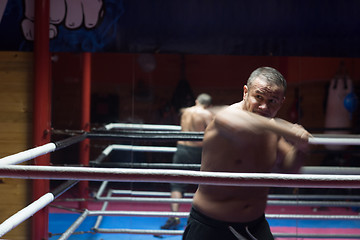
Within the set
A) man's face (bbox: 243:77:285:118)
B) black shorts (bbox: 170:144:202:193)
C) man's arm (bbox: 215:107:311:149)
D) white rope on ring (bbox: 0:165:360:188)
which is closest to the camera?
white rope on ring (bbox: 0:165:360:188)

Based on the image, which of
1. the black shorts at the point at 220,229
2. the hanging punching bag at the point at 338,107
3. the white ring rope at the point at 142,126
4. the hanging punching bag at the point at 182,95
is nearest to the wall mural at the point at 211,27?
the hanging punching bag at the point at 182,95

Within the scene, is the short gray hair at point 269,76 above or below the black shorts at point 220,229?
above

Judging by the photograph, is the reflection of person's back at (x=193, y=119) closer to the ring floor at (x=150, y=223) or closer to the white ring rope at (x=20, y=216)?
the ring floor at (x=150, y=223)

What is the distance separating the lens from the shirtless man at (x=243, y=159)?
1755 mm

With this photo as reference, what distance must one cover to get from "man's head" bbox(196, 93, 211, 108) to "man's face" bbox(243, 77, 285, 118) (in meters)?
2.21

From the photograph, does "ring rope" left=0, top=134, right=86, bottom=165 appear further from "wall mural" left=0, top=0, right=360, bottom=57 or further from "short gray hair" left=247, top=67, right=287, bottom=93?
"wall mural" left=0, top=0, right=360, bottom=57

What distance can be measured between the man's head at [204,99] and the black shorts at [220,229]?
2142 millimetres

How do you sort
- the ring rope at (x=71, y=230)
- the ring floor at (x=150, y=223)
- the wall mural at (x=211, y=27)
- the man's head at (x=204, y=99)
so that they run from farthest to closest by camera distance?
1. the ring floor at (x=150, y=223)
2. the man's head at (x=204, y=99)
3. the wall mural at (x=211, y=27)
4. the ring rope at (x=71, y=230)

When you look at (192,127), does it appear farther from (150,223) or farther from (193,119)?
(150,223)

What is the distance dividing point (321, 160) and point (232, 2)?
210 cm

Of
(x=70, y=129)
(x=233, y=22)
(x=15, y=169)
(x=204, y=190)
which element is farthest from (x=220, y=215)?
(x=70, y=129)

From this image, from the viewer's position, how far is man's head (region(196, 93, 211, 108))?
3984mm

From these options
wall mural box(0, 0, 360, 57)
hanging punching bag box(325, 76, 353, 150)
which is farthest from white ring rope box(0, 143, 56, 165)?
hanging punching bag box(325, 76, 353, 150)

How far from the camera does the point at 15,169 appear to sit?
4.56 feet
